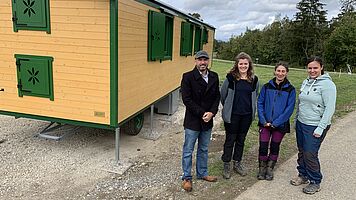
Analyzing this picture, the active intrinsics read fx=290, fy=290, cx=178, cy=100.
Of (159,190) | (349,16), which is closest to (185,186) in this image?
(159,190)

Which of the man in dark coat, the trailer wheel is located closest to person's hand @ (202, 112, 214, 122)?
the man in dark coat

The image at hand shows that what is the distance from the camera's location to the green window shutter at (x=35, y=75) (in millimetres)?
4562

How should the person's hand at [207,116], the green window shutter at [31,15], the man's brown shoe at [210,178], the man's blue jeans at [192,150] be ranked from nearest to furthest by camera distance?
the person's hand at [207,116] < the man's blue jeans at [192,150] < the man's brown shoe at [210,178] < the green window shutter at [31,15]

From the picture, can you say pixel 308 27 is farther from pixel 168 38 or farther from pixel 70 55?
pixel 70 55

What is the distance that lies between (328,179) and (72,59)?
4103mm

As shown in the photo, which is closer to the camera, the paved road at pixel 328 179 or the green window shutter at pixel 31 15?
the paved road at pixel 328 179

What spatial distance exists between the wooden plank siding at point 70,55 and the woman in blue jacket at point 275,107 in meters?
2.27

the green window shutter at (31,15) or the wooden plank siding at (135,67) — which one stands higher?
the green window shutter at (31,15)

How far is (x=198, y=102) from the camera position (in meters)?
3.59

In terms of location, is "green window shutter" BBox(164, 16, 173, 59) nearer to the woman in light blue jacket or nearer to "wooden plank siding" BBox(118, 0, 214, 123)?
"wooden plank siding" BBox(118, 0, 214, 123)

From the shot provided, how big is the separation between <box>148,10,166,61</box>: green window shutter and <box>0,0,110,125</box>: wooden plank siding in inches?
59.0

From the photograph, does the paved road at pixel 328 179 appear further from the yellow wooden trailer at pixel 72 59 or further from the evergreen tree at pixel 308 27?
the evergreen tree at pixel 308 27

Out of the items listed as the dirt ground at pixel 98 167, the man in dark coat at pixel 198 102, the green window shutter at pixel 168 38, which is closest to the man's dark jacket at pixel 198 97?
the man in dark coat at pixel 198 102

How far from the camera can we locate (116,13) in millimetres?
4113
